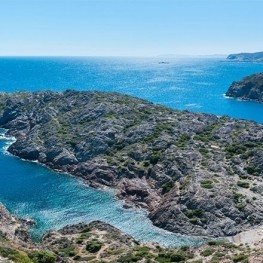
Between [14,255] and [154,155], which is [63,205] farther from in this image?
[14,255]

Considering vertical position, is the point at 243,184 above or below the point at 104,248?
above

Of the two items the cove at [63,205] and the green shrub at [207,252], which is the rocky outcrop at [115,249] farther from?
the cove at [63,205]

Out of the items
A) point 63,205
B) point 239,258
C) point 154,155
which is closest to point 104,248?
point 239,258

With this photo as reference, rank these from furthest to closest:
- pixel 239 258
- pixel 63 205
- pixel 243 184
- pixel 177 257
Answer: pixel 243 184
pixel 63 205
pixel 177 257
pixel 239 258

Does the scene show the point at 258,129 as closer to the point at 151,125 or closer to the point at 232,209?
the point at 151,125

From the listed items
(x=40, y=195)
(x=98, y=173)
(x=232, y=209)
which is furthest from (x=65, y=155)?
(x=232, y=209)
